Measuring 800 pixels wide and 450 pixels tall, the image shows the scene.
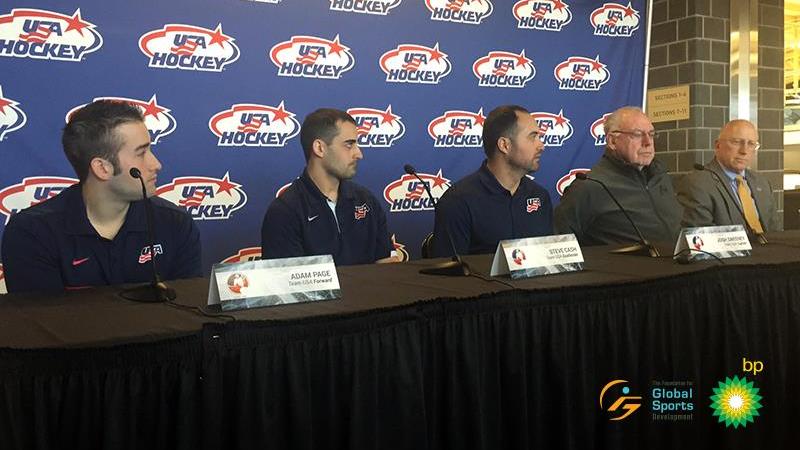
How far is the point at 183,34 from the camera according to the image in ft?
9.53

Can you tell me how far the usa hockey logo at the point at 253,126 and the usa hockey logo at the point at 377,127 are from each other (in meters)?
0.34

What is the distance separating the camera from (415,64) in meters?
3.44

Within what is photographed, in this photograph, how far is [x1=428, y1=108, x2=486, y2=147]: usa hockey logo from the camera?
354cm

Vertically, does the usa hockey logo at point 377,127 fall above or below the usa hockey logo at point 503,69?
below

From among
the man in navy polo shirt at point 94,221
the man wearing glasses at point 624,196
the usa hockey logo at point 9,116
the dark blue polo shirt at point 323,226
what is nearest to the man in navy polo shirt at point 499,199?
the man wearing glasses at point 624,196

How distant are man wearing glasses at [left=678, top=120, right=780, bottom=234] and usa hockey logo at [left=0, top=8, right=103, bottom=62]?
2816mm

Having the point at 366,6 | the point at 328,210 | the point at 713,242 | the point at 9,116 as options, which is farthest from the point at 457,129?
the point at 9,116

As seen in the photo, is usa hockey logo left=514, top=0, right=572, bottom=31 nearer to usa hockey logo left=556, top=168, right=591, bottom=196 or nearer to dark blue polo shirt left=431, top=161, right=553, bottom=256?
usa hockey logo left=556, top=168, right=591, bottom=196

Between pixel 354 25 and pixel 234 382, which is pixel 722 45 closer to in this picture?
pixel 354 25

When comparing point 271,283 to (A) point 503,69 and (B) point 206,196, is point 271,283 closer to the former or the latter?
(B) point 206,196

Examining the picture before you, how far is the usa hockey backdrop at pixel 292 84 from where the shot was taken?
268 cm

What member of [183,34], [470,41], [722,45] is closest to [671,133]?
[722,45]

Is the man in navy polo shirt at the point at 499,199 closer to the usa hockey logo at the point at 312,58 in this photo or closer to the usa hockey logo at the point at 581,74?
the usa hockey logo at the point at 312,58

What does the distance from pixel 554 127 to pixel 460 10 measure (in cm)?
90
